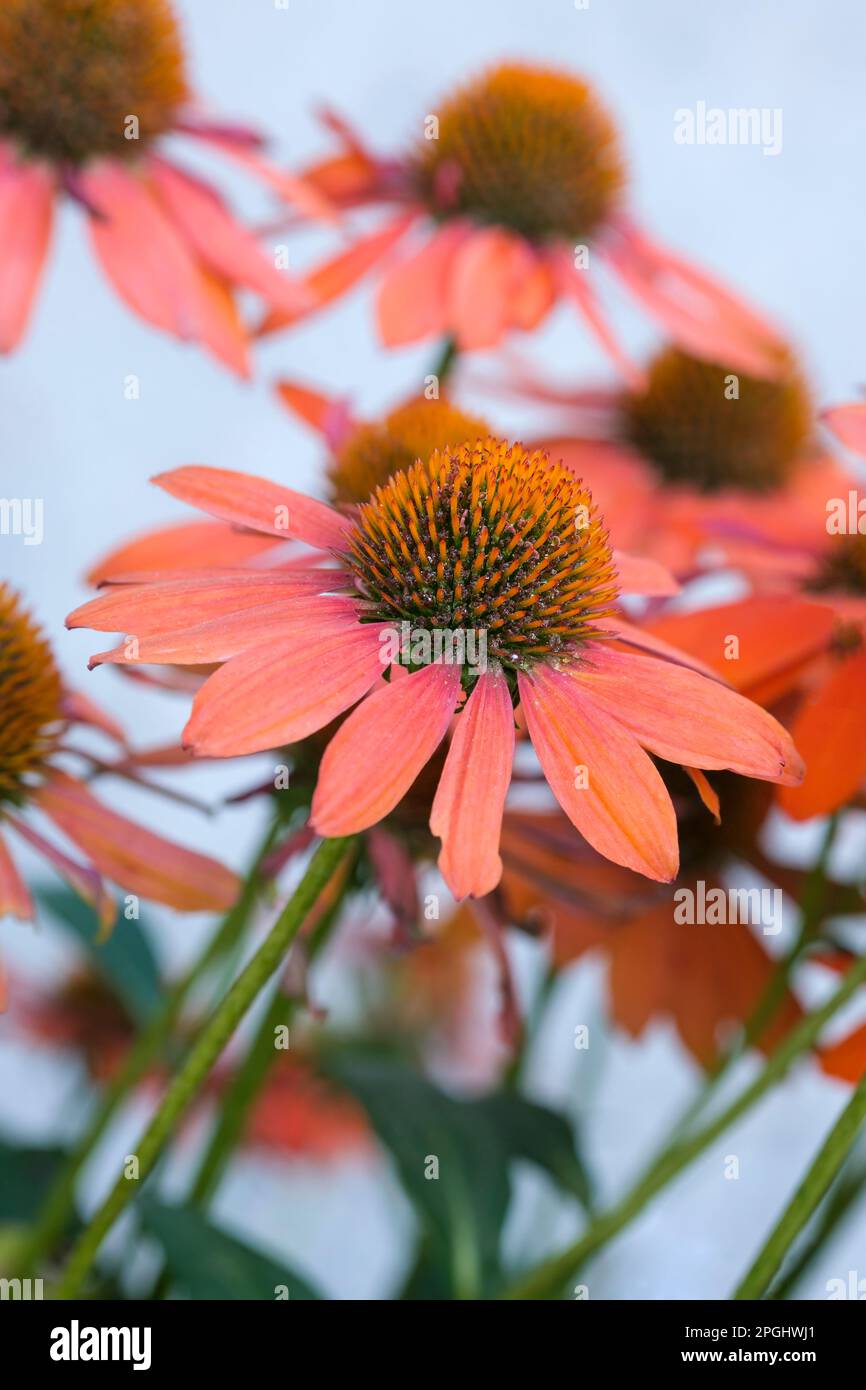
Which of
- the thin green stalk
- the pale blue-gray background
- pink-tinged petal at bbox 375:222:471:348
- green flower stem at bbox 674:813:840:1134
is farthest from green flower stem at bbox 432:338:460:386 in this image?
the pale blue-gray background

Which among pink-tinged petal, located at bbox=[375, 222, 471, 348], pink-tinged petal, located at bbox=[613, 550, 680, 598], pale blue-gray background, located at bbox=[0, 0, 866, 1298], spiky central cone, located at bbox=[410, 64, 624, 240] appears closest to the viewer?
pink-tinged petal, located at bbox=[613, 550, 680, 598]

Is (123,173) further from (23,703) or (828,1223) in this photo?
(828,1223)

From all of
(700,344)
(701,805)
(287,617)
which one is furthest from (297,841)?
(700,344)

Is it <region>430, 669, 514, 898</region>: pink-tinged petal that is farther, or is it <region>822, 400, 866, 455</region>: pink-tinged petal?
<region>822, 400, 866, 455</region>: pink-tinged petal

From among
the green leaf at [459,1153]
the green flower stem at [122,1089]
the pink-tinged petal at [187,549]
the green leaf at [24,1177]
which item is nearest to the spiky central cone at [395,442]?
the pink-tinged petal at [187,549]

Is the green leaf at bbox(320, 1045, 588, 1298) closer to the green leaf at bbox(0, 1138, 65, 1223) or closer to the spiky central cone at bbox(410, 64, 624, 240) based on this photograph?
the green leaf at bbox(0, 1138, 65, 1223)

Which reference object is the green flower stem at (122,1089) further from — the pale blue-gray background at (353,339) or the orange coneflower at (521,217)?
the pale blue-gray background at (353,339)

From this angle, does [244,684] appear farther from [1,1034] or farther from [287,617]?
[1,1034]

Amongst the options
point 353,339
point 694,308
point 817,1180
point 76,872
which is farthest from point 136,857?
point 353,339
